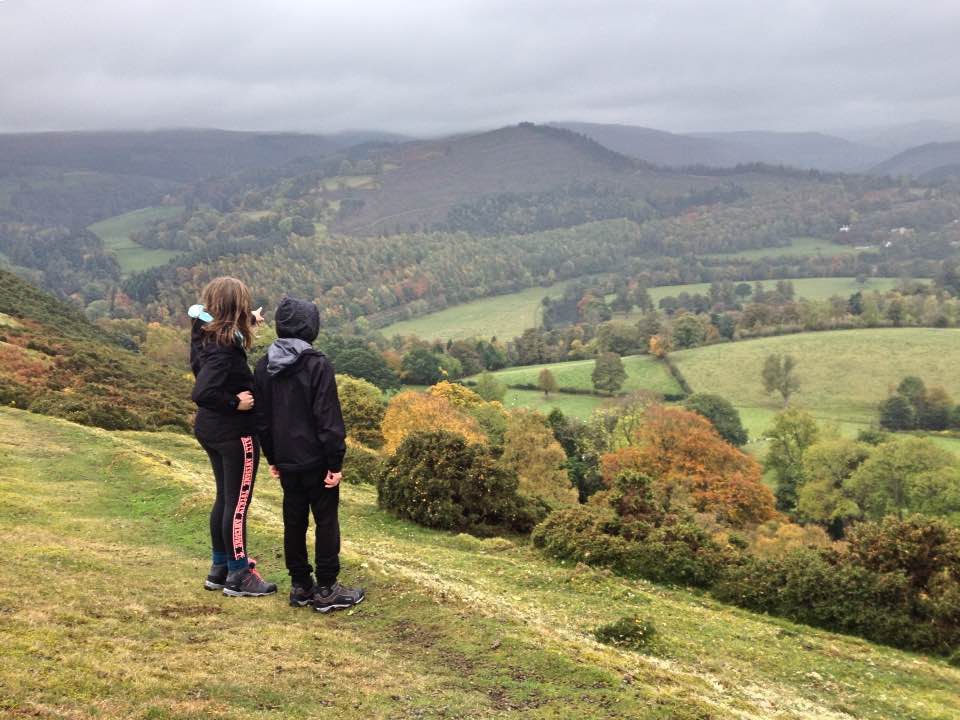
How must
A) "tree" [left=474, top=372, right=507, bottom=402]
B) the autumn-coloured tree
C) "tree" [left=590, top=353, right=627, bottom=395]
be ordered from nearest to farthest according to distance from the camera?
the autumn-coloured tree, "tree" [left=474, top=372, right=507, bottom=402], "tree" [left=590, top=353, right=627, bottom=395]

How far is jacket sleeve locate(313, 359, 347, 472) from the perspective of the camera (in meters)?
8.72

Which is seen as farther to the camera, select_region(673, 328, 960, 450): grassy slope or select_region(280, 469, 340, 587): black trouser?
select_region(673, 328, 960, 450): grassy slope

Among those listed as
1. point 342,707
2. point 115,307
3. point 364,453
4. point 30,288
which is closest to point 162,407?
point 364,453

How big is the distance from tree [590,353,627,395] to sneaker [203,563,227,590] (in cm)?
9126

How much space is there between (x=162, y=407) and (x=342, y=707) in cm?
2884

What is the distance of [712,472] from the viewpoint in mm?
52812

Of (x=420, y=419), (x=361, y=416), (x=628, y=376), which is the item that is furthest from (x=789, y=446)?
(x=361, y=416)

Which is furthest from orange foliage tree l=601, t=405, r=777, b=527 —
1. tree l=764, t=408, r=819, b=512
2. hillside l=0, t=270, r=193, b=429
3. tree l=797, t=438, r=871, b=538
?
hillside l=0, t=270, r=193, b=429

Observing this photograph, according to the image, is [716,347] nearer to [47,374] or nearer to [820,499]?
[820,499]

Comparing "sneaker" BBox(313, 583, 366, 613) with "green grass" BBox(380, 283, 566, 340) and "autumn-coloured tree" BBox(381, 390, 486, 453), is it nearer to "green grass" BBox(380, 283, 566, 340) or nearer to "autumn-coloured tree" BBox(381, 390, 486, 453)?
"autumn-coloured tree" BBox(381, 390, 486, 453)

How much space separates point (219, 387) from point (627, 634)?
21.8ft

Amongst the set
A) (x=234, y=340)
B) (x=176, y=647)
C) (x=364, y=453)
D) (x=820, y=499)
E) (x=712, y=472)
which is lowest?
(x=820, y=499)

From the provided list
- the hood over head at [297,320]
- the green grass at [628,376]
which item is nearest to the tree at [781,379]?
the green grass at [628,376]

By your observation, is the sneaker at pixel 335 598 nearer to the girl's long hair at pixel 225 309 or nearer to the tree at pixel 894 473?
the girl's long hair at pixel 225 309
